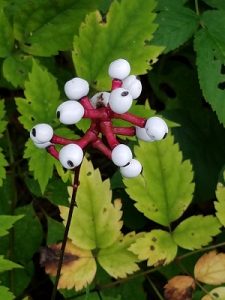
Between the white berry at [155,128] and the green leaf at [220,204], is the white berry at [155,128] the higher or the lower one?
the higher one

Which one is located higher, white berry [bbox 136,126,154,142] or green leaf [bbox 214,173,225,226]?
white berry [bbox 136,126,154,142]

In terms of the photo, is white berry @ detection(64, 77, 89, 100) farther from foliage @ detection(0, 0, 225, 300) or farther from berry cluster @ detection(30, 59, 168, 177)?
foliage @ detection(0, 0, 225, 300)

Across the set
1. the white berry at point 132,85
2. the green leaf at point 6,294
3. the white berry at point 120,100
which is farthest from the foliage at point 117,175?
the white berry at point 120,100

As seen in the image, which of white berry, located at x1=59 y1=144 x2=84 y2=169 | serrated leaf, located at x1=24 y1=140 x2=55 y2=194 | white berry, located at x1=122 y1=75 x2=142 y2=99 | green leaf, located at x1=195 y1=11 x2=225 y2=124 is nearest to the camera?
white berry, located at x1=59 y1=144 x2=84 y2=169

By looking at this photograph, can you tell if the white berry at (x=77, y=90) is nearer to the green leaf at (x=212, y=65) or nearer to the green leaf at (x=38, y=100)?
the green leaf at (x=38, y=100)

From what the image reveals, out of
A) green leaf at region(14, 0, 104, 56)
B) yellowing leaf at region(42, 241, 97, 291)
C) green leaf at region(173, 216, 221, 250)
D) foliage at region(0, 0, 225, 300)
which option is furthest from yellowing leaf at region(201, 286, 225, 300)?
green leaf at region(14, 0, 104, 56)

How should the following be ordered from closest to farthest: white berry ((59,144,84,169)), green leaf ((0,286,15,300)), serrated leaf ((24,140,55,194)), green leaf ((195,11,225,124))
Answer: white berry ((59,144,84,169))
green leaf ((0,286,15,300))
serrated leaf ((24,140,55,194))
green leaf ((195,11,225,124))

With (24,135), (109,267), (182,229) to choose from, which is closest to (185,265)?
(182,229)
